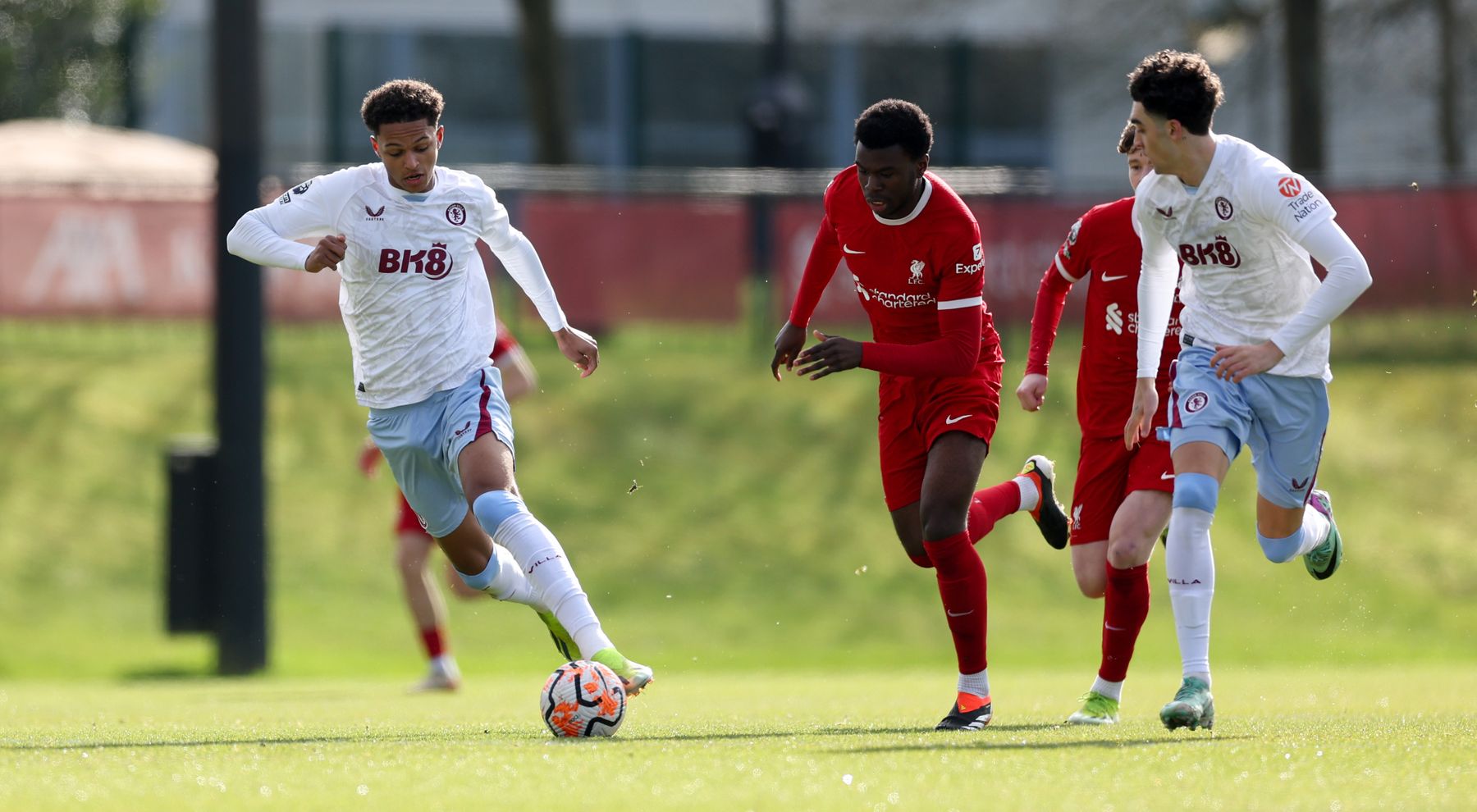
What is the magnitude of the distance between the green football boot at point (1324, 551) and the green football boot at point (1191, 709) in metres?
1.81

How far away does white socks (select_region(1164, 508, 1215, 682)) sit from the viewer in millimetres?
6773

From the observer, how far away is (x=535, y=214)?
1752 centimetres

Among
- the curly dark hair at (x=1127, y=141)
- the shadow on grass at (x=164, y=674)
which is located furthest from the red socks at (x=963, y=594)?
the shadow on grass at (x=164, y=674)

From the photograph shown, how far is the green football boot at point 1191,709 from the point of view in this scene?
646 centimetres

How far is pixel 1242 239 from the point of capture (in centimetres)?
684

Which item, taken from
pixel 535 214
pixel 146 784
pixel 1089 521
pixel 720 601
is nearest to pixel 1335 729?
pixel 1089 521

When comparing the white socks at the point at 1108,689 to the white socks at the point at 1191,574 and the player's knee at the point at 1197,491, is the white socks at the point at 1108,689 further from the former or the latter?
the player's knee at the point at 1197,491

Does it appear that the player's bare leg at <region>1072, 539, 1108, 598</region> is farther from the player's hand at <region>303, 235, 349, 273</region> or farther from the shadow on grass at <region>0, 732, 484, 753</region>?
the player's hand at <region>303, 235, 349, 273</region>

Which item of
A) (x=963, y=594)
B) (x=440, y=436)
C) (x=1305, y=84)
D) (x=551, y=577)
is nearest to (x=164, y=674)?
(x=440, y=436)

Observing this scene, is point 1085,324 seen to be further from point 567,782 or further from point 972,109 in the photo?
point 972,109

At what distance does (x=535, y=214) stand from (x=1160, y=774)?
Result: 12.7 meters

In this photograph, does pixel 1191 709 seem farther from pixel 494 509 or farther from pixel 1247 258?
pixel 494 509

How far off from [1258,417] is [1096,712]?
129 cm

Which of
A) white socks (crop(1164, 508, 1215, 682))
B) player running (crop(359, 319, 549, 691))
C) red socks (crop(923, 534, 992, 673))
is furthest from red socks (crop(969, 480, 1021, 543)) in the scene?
player running (crop(359, 319, 549, 691))
